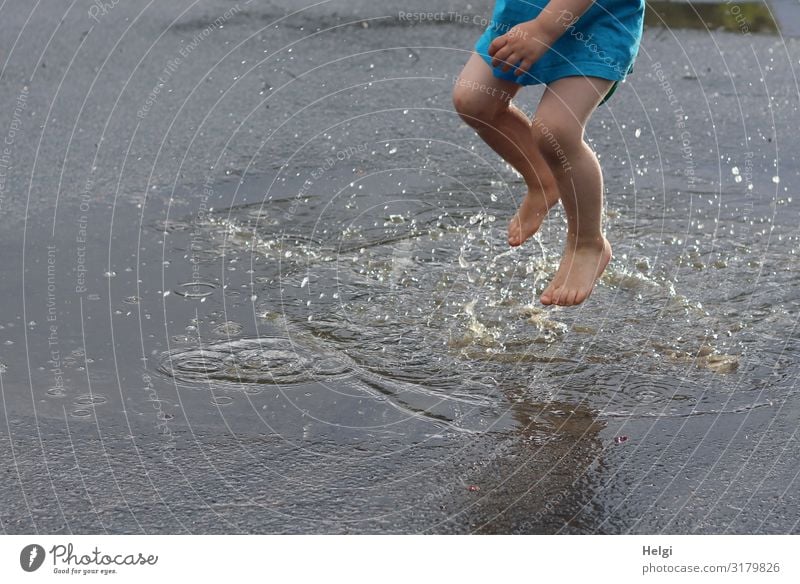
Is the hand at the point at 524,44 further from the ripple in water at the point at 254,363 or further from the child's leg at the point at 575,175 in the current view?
the ripple in water at the point at 254,363

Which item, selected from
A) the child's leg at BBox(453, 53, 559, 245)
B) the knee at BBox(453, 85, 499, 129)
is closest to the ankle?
the child's leg at BBox(453, 53, 559, 245)

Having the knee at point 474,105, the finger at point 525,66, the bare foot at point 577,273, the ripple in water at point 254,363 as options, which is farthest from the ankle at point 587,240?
the ripple in water at point 254,363

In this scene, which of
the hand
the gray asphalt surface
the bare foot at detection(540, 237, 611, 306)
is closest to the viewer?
the gray asphalt surface

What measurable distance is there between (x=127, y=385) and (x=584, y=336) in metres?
1.30

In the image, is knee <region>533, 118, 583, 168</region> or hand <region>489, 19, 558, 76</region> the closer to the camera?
hand <region>489, 19, 558, 76</region>

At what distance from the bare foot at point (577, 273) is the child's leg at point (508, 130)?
0.20 metres

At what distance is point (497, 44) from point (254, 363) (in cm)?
108

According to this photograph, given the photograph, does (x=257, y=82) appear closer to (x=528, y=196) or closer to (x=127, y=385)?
(x=528, y=196)

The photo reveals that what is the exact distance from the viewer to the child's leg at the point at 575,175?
339 centimetres

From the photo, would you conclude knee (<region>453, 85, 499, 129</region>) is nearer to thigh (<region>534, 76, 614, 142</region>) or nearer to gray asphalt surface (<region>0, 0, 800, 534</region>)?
thigh (<region>534, 76, 614, 142</region>)

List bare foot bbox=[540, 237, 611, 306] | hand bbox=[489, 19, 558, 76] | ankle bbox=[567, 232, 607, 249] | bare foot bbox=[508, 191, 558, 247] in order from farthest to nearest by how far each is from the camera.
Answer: bare foot bbox=[508, 191, 558, 247] < ankle bbox=[567, 232, 607, 249] < bare foot bbox=[540, 237, 611, 306] < hand bbox=[489, 19, 558, 76]

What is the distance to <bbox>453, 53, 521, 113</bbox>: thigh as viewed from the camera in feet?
11.8

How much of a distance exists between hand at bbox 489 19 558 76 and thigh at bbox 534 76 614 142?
142mm

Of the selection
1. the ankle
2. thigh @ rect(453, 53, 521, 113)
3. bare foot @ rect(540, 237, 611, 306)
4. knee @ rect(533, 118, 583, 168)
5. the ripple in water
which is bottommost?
the ripple in water
